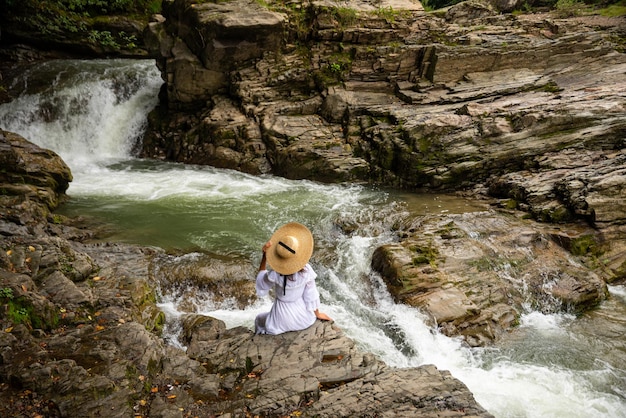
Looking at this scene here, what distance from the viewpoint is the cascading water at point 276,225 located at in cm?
690

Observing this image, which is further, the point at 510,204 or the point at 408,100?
the point at 408,100

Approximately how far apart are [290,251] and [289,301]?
0.90m

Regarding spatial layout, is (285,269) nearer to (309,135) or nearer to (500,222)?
(500,222)

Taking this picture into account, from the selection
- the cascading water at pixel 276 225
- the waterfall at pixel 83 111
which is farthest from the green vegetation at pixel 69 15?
the cascading water at pixel 276 225

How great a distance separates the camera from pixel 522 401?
6.29m

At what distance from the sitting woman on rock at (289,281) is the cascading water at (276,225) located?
2.17m

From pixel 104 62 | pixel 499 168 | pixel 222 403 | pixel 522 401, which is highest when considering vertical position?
pixel 104 62

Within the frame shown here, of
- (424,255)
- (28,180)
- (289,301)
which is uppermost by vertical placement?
(289,301)

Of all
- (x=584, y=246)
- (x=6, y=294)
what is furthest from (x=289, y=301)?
(x=584, y=246)

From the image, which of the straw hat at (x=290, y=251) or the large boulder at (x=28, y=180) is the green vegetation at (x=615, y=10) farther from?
the large boulder at (x=28, y=180)

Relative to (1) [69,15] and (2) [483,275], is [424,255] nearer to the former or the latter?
(2) [483,275]

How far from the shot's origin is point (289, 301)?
5.56 m

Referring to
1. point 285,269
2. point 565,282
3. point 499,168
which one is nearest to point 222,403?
point 285,269

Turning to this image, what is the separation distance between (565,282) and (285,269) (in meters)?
7.40
